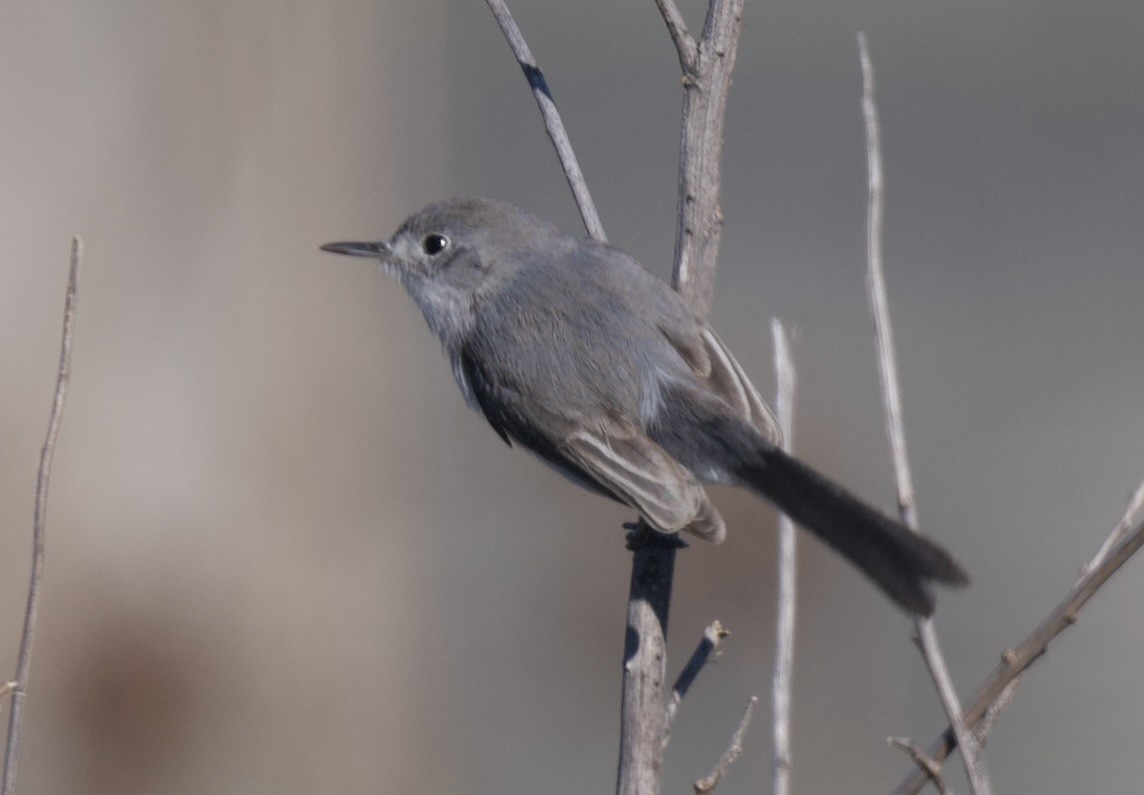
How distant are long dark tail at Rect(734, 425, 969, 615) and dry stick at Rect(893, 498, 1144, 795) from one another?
172mm

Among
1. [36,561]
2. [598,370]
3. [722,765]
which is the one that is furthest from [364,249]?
[722,765]

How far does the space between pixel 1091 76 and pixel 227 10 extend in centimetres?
804

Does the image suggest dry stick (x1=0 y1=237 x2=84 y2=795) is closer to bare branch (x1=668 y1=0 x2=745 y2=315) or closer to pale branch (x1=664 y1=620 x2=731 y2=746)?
pale branch (x1=664 y1=620 x2=731 y2=746)

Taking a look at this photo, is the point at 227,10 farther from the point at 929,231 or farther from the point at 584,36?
the point at 584,36

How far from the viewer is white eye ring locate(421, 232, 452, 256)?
10.3 ft

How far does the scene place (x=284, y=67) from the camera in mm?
4809

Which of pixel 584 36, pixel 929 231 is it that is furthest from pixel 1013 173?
pixel 584 36

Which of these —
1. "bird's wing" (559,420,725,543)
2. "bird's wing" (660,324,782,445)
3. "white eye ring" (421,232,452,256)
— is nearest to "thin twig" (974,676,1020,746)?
"bird's wing" (559,420,725,543)

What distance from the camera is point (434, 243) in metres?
3.15

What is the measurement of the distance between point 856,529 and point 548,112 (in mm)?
990

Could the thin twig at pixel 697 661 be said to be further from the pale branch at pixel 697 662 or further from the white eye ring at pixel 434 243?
the white eye ring at pixel 434 243

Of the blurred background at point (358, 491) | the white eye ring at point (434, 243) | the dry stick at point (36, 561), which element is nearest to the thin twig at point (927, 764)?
the dry stick at point (36, 561)

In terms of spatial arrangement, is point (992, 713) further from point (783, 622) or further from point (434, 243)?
point (434, 243)

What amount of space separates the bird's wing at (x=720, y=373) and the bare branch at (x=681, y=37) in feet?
1.80
